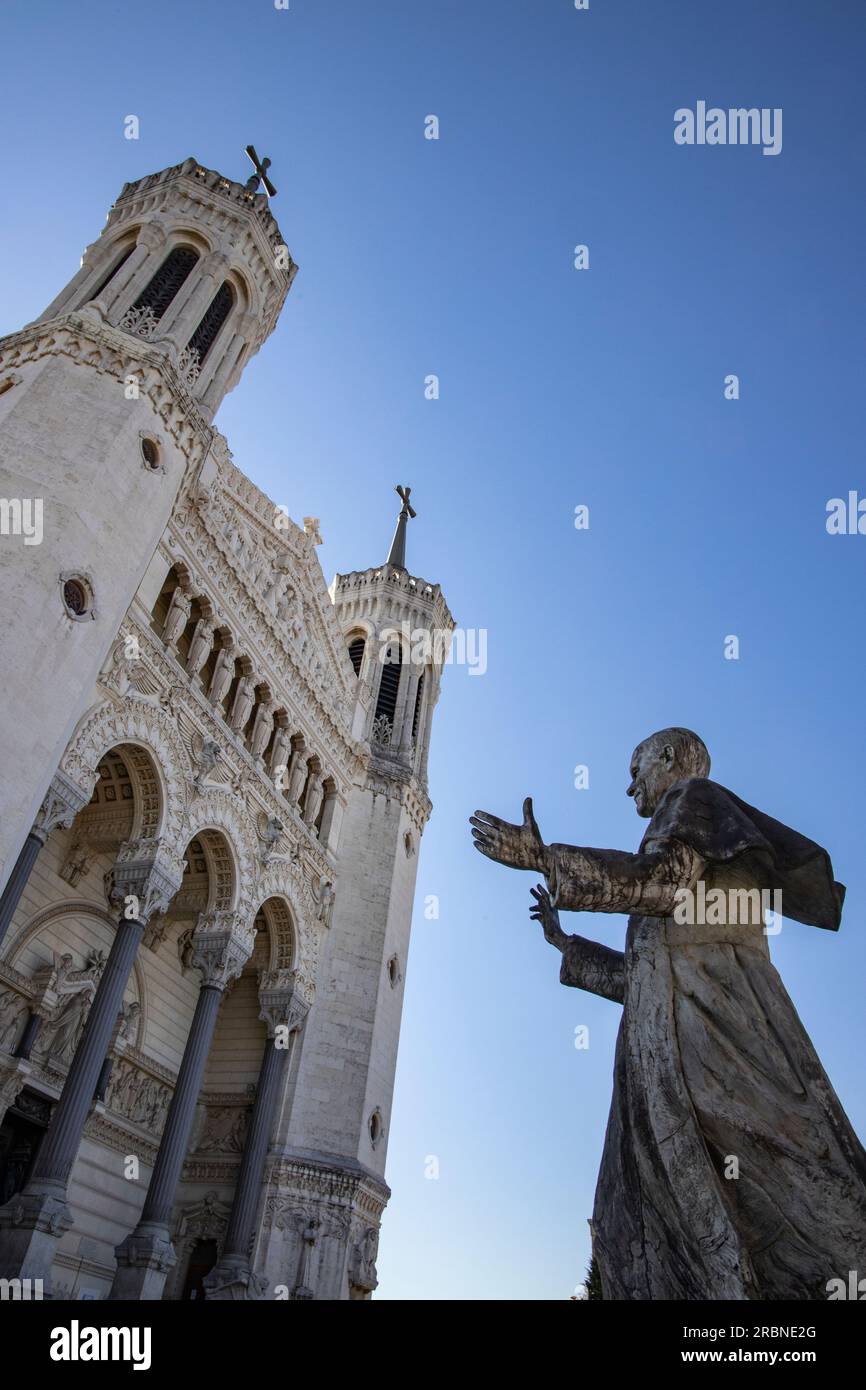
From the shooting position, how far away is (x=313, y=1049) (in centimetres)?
2055

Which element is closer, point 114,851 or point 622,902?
point 622,902

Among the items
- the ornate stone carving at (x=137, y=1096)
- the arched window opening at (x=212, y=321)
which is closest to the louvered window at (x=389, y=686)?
the arched window opening at (x=212, y=321)

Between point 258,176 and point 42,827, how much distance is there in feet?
59.4

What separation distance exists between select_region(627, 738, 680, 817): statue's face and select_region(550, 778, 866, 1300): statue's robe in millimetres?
529

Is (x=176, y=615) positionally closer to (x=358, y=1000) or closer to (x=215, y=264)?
(x=215, y=264)

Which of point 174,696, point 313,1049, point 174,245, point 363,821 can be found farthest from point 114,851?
point 174,245

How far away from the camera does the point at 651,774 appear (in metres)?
4.64

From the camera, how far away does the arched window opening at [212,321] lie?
1939 cm

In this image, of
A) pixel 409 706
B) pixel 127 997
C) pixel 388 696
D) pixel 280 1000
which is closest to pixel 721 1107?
pixel 127 997

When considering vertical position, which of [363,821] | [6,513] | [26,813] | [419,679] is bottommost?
[26,813]

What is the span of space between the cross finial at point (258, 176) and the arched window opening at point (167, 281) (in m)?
3.30
